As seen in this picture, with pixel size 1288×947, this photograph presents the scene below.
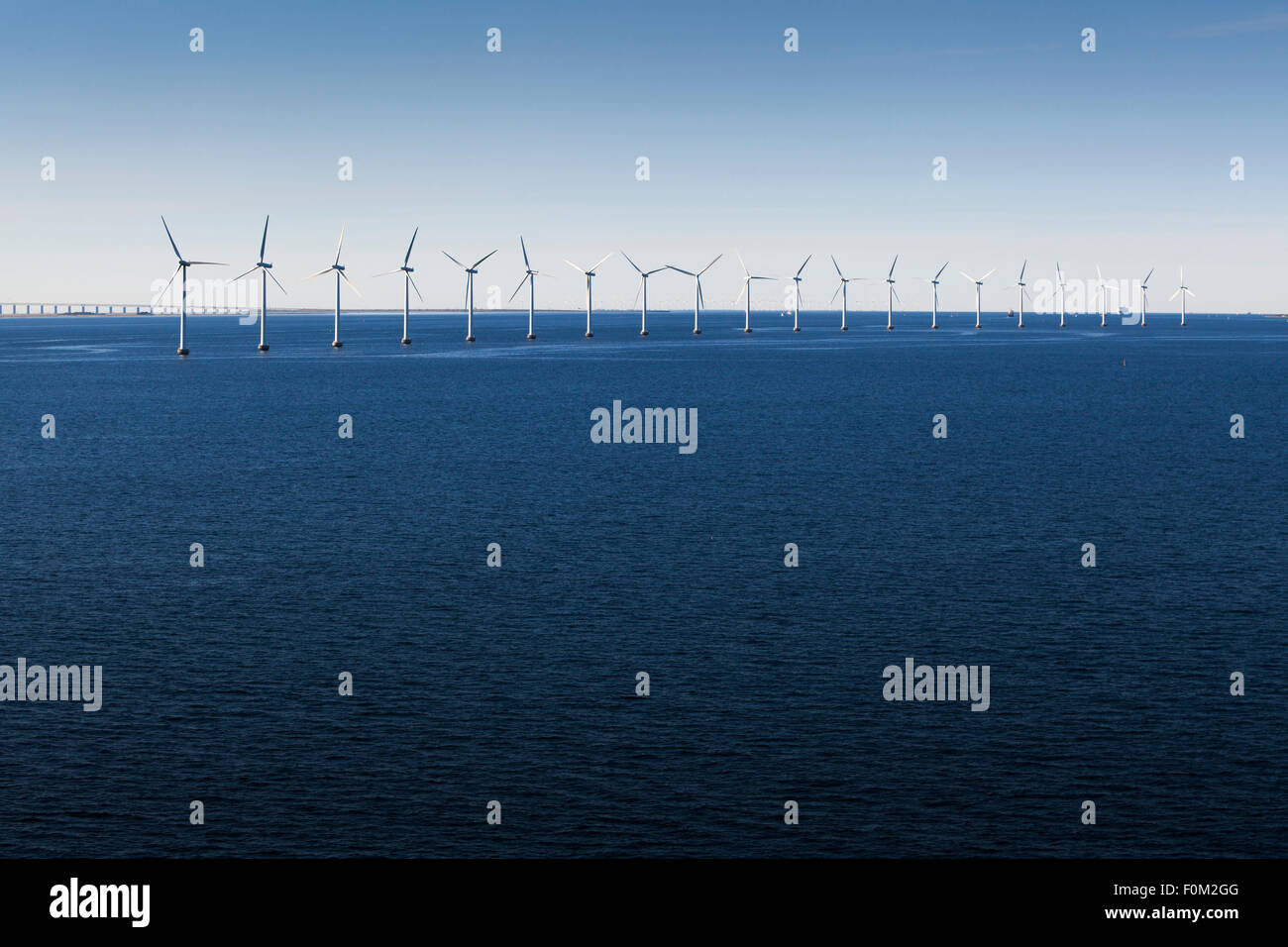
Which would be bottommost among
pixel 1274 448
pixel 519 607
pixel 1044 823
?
pixel 1044 823

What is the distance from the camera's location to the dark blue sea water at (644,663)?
142ft

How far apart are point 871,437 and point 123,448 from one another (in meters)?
81.2

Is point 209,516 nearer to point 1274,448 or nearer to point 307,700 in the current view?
point 307,700

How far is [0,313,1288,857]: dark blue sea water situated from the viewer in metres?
43.4

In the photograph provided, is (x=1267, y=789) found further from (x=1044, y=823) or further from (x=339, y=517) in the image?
(x=339, y=517)

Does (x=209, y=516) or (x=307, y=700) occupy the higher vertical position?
(x=209, y=516)

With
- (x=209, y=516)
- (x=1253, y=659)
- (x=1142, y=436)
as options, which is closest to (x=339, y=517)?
(x=209, y=516)

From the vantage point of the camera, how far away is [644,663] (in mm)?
60031

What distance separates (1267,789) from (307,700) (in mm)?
35071

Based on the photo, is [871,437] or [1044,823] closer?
[1044,823]

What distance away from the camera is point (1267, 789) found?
149 ft
